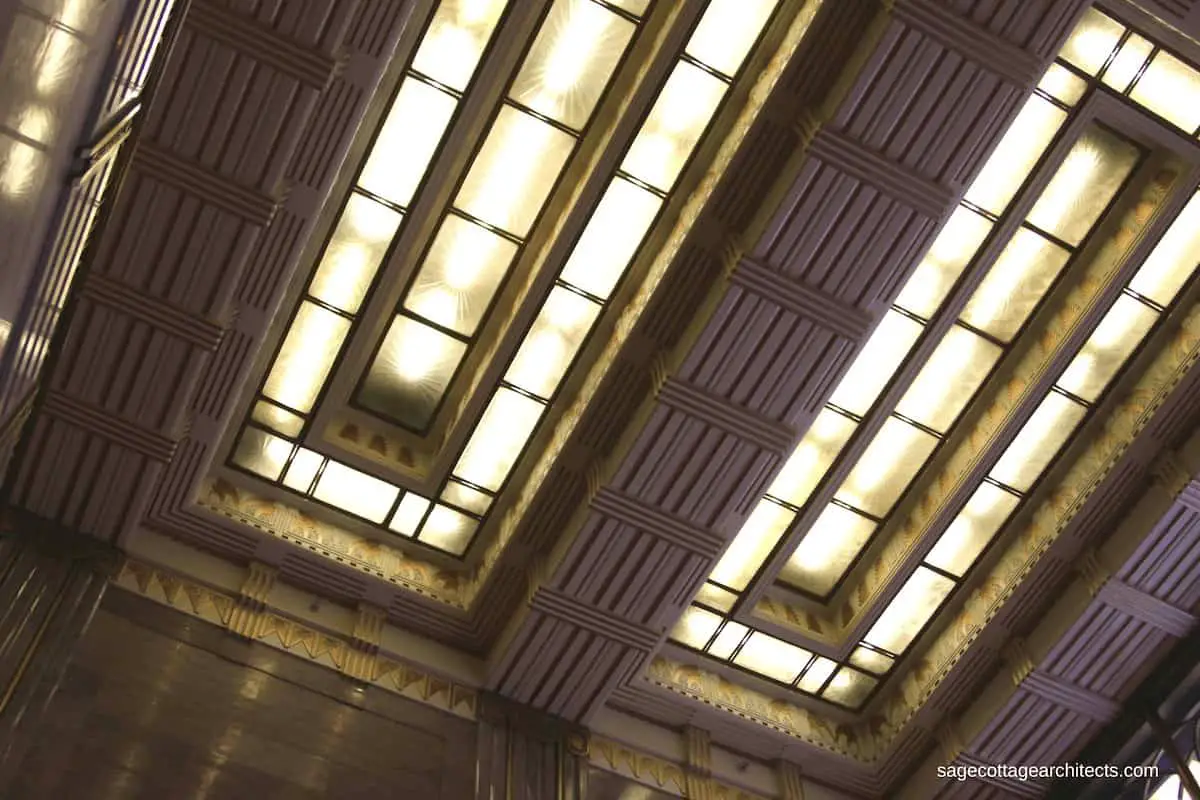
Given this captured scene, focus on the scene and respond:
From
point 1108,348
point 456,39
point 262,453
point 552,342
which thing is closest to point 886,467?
point 1108,348

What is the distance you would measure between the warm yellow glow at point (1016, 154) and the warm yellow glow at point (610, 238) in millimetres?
2445

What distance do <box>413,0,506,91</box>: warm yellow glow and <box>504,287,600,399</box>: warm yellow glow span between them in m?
1.85

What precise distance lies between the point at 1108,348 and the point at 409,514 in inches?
232

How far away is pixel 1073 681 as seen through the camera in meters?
11.3

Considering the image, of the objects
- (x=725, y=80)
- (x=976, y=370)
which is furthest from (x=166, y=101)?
(x=976, y=370)

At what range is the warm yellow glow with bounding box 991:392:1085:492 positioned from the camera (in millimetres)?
10891

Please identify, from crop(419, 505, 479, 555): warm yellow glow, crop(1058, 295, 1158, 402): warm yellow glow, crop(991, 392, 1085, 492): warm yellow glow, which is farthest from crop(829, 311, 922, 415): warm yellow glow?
crop(419, 505, 479, 555): warm yellow glow

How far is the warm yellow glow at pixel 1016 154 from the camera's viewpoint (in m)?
9.74

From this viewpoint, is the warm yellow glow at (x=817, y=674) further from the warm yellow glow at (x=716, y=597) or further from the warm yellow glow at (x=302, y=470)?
the warm yellow glow at (x=302, y=470)

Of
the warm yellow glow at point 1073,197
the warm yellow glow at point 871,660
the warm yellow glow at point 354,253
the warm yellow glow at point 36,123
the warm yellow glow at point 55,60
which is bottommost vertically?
the warm yellow glow at point 871,660

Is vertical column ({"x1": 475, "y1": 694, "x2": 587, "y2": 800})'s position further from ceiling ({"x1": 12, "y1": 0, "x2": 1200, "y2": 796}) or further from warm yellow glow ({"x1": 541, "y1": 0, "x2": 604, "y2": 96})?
warm yellow glow ({"x1": 541, "y1": 0, "x2": 604, "y2": 96})

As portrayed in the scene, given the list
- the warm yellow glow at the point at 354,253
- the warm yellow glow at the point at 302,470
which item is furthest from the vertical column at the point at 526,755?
the warm yellow glow at the point at 354,253

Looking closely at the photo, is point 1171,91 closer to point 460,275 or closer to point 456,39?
point 456,39

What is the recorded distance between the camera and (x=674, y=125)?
9.52m
